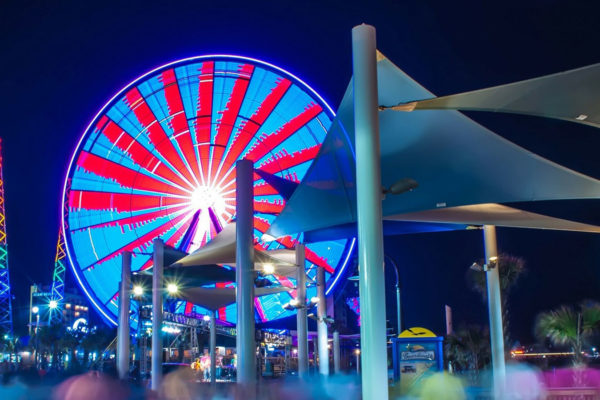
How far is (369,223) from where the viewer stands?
7.76m

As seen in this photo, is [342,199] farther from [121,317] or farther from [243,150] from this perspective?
[243,150]

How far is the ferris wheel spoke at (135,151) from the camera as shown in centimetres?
3825

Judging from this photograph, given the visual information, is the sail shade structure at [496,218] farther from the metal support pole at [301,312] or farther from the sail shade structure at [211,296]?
the sail shade structure at [211,296]

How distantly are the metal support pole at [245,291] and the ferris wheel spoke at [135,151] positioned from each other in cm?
2451

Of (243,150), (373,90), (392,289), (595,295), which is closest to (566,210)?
(595,295)

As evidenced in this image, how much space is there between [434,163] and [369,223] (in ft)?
26.5

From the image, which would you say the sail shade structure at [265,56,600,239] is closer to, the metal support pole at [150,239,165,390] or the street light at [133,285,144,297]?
the metal support pole at [150,239,165,390]

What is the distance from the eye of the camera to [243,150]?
3875cm

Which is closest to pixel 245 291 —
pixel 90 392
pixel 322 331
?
pixel 90 392

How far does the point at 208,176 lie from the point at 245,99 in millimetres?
4977

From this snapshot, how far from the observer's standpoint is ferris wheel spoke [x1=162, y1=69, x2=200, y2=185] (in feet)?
127

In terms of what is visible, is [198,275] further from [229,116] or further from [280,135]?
[229,116]

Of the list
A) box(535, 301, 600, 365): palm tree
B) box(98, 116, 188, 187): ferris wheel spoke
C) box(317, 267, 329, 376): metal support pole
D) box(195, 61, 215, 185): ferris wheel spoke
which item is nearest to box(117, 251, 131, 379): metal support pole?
box(317, 267, 329, 376): metal support pole

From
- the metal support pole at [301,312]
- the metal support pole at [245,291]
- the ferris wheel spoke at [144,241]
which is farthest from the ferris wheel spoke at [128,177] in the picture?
the metal support pole at [245,291]
